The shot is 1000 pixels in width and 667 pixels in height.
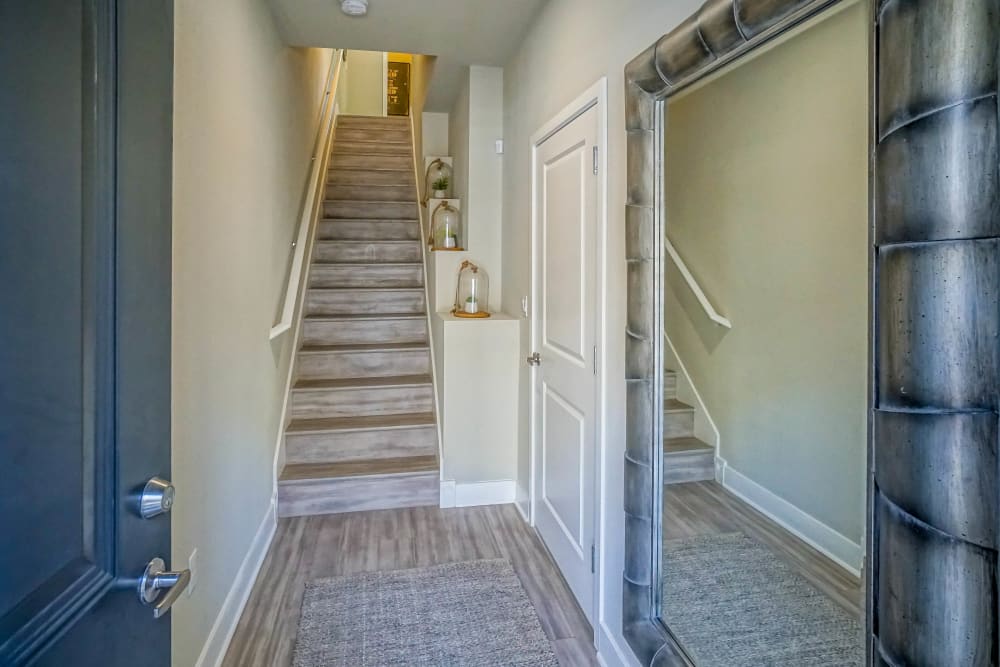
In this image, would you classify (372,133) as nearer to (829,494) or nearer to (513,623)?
(513,623)

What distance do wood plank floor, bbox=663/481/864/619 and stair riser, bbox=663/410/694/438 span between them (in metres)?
0.13

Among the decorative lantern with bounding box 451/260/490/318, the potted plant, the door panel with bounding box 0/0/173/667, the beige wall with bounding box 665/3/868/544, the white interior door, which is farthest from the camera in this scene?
the potted plant

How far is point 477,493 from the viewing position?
3.25 m

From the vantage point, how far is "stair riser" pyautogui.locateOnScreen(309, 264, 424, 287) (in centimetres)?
445

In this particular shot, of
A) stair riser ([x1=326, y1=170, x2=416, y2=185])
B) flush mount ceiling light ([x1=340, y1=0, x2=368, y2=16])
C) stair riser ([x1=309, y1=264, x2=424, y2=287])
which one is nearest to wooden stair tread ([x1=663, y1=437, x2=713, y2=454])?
flush mount ceiling light ([x1=340, y1=0, x2=368, y2=16])

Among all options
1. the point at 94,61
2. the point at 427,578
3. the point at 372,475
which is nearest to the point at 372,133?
the point at 372,475

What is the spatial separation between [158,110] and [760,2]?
1040mm

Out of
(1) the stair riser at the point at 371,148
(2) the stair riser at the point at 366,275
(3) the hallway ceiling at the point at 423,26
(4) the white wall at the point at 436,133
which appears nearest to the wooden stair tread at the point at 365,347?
(2) the stair riser at the point at 366,275

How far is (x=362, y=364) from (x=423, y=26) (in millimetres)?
2107

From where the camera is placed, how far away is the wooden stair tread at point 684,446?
1392 mm

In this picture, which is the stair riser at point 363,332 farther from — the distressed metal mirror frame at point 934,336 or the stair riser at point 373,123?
the distressed metal mirror frame at point 934,336

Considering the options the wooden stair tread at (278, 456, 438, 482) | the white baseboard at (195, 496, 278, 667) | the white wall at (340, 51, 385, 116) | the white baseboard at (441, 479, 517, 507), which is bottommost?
the white baseboard at (195, 496, 278, 667)

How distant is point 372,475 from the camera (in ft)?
10.4

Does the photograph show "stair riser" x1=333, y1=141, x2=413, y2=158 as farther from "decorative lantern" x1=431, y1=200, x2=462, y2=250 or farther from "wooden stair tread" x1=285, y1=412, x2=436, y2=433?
"wooden stair tread" x1=285, y1=412, x2=436, y2=433
